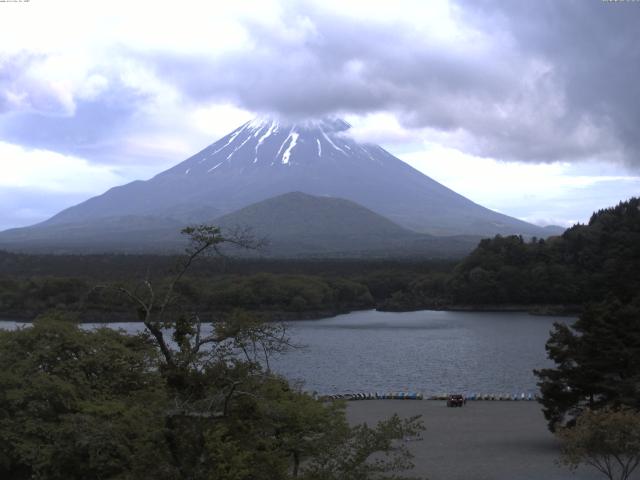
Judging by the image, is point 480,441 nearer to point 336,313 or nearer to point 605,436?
point 605,436

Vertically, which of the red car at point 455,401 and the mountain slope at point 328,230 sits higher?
the mountain slope at point 328,230

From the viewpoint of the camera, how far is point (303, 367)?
104ft

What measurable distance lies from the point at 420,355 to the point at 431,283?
36716 mm

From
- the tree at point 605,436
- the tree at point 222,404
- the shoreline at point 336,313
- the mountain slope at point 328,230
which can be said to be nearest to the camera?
the tree at point 222,404

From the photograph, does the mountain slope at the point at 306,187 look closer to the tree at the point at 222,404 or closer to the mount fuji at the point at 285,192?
the mount fuji at the point at 285,192

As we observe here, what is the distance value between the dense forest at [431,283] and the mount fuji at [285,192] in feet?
279

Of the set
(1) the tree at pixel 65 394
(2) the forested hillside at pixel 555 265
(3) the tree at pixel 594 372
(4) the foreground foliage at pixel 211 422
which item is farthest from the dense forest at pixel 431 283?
(4) the foreground foliage at pixel 211 422

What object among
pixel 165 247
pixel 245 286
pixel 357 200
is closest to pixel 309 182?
pixel 357 200

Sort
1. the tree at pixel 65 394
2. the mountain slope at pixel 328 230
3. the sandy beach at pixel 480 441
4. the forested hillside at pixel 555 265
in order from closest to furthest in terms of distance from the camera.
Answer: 1. the tree at pixel 65 394
2. the sandy beach at pixel 480 441
3. the forested hillside at pixel 555 265
4. the mountain slope at pixel 328 230

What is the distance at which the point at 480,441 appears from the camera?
1661 centimetres

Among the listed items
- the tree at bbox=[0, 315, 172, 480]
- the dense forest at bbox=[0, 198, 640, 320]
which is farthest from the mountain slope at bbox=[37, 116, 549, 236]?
the tree at bbox=[0, 315, 172, 480]

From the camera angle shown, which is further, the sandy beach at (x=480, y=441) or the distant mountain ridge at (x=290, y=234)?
the distant mountain ridge at (x=290, y=234)

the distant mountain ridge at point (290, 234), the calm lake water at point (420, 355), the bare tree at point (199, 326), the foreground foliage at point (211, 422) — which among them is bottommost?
the calm lake water at point (420, 355)

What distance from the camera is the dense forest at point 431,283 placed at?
58.0 meters
